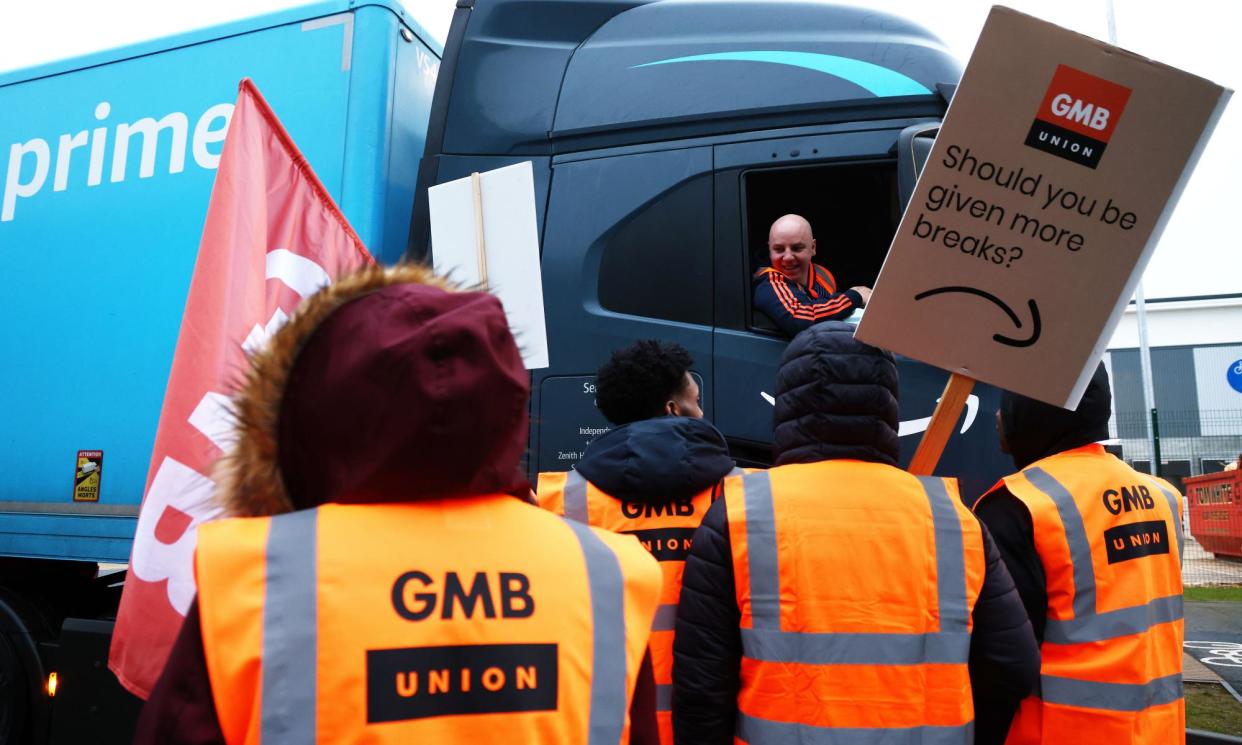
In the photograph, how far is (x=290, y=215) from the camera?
7.63ft

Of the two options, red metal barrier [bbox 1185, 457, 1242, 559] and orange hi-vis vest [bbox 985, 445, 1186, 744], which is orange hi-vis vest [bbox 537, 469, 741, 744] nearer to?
orange hi-vis vest [bbox 985, 445, 1186, 744]

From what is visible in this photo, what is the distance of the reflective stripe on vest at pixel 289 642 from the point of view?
0.99 metres

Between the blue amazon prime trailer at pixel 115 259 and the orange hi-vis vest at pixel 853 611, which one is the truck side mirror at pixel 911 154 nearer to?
the orange hi-vis vest at pixel 853 611

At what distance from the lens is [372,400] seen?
3.40 ft

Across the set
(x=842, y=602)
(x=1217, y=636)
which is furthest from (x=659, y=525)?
(x=1217, y=636)

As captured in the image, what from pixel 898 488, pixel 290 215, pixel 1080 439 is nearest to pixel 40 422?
pixel 290 215

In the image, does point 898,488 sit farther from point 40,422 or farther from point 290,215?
point 40,422

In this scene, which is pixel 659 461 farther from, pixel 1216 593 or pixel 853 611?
pixel 1216 593

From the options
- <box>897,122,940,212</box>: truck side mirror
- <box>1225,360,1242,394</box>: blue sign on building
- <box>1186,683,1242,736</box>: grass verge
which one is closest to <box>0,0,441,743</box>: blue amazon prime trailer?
<box>897,122,940,212</box>: truck side mirror

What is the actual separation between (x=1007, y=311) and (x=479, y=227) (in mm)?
1591

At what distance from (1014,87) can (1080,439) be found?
1.00m

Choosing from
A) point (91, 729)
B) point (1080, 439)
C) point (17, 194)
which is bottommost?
point (91, 729)

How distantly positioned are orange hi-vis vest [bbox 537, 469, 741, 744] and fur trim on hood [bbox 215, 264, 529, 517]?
51.1 inches

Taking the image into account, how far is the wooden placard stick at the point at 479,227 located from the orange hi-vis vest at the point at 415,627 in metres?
1.73
